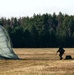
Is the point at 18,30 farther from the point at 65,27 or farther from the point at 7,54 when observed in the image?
the point at 7,54

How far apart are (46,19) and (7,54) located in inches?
5796

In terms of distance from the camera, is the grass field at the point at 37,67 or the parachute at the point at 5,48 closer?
the grass field at the point at 37,67

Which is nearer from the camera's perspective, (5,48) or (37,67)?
(37,67)

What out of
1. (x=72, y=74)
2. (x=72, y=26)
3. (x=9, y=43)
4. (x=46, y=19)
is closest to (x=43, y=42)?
(x=72, y=26)

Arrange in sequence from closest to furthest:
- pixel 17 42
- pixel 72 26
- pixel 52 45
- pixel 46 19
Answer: pixel 17 42, pixel 52 45, pixel 72 26, pixel 46 19

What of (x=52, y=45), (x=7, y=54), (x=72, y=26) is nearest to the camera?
(x=7, y=54)

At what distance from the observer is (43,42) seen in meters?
153

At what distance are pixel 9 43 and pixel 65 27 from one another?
5125 inches

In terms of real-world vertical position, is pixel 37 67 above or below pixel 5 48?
above

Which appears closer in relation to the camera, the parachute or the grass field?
the grass field

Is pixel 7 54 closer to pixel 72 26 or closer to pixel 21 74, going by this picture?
pixel 21 74

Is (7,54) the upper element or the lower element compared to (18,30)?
upper

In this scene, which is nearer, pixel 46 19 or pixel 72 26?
pixel 72 26

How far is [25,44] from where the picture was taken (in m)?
148
